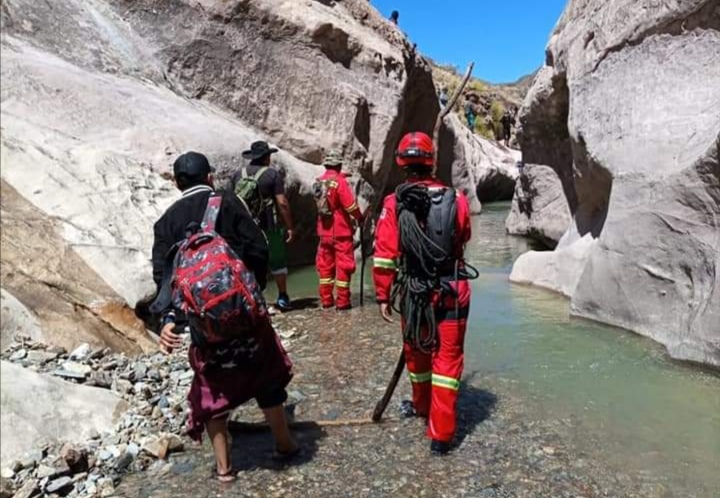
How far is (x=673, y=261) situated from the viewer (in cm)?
705

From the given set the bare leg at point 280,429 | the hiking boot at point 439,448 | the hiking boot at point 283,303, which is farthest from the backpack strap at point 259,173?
the hiking boot at point 439,448

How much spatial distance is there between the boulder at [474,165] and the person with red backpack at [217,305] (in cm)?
1981

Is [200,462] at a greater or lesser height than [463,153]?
lesser

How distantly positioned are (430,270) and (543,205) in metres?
11.5

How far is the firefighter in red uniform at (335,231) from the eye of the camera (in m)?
8.51

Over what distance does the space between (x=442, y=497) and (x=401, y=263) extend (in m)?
1.49

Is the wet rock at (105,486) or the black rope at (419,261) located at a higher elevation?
the black rope at (419,261)

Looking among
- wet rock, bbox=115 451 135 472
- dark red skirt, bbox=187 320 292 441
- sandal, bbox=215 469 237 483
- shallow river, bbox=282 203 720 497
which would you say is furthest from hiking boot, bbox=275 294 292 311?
dark red skirt, bbox=187 320 292 441

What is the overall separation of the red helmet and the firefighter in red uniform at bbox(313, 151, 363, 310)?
12.6 feet

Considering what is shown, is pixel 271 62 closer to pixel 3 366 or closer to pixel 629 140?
pixel 629 140

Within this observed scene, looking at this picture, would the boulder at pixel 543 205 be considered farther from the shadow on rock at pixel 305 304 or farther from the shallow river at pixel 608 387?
the shadow on rock at pixel 305 304

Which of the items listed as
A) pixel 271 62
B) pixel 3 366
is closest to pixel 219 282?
pixel 3 366

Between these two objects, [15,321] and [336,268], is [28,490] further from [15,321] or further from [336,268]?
[336,268]

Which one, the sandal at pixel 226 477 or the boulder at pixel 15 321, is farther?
the boulder at pixel 15 321
